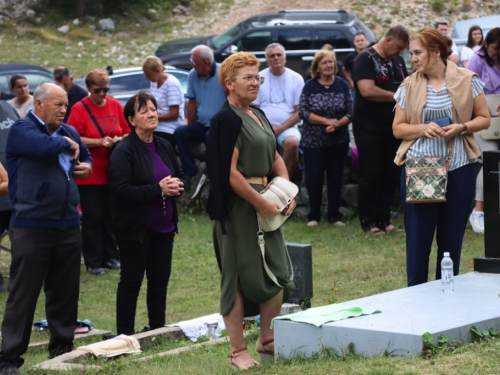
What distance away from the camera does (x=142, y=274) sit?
7496mm

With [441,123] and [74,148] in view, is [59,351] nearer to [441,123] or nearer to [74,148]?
[74,148]

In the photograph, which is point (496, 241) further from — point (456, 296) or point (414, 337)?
point (414, 337)

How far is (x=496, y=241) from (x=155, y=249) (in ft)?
8.89

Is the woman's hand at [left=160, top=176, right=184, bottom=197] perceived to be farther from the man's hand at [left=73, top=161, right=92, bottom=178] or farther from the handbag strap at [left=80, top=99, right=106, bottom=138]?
the handbag strap at [left=80, top=99, right=106, bottom=138]

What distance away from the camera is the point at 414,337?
17.5ft

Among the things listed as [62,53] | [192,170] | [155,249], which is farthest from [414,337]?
[62,53]

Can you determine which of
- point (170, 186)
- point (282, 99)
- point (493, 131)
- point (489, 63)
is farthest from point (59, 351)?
point (489, 63)

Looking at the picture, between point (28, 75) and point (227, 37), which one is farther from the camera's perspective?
point (227, 37)

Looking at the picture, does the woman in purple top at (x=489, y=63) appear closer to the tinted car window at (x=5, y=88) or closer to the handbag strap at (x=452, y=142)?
the handbag strap at (x=452, y=142)

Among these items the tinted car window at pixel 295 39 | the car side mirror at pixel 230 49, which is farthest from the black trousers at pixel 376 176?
the tinted car window at pixel 295 39

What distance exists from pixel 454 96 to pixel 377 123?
367 cm

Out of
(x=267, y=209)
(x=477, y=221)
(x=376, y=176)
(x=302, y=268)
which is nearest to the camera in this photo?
(x=267, y=209)

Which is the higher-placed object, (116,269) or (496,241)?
(496,241)

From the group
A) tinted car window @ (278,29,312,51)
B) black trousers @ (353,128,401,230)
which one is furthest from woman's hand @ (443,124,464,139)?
tinted car window @ (278,29,312,51)
